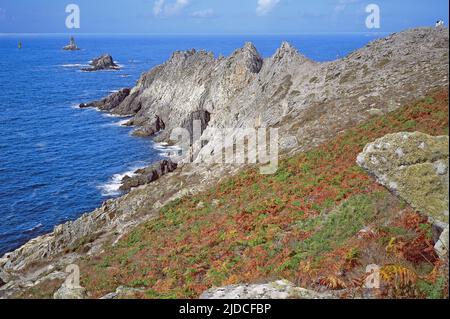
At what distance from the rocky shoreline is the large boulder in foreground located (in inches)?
270

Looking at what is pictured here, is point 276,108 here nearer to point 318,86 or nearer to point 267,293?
point 318,86

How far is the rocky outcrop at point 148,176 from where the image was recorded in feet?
205

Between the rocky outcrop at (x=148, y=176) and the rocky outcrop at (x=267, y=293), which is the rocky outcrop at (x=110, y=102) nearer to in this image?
the rocky outcrop at (x=148, y=176)

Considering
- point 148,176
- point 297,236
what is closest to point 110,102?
point 148,176

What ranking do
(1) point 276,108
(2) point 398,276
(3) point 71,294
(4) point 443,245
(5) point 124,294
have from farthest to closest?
(1) point 276,108
(5) point 124,294
(3) point 71,294
(2) point 398,276
(4) point 443,245

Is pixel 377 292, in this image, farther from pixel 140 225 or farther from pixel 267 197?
pixel 140 225

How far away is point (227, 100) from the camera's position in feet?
260

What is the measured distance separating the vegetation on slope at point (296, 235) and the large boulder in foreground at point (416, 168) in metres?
2.25

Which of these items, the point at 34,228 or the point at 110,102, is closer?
the point at 34,228

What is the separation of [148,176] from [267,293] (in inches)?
2066

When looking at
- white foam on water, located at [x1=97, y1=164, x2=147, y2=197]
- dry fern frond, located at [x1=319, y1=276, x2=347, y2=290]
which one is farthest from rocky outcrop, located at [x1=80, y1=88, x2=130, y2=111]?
dry fern frond, located at [x1=319, y1=276, x2=347, y2=290]

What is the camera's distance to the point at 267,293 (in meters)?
12.2

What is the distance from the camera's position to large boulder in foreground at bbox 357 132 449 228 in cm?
1130

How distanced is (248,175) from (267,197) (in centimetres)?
778
